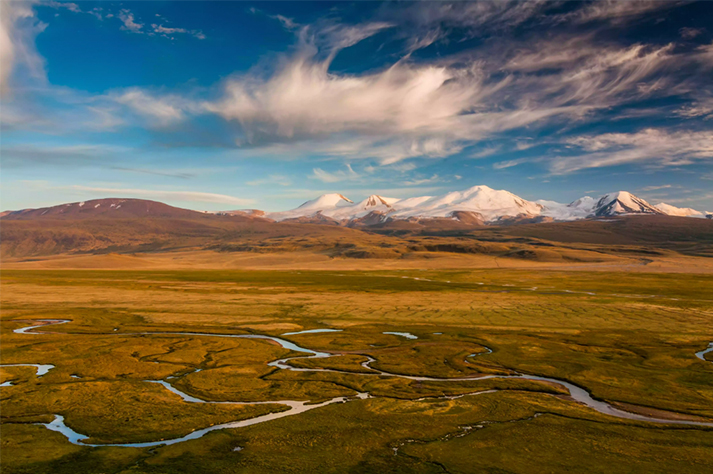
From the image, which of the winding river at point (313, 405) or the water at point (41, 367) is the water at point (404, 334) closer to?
the winding river at point (313, 405)

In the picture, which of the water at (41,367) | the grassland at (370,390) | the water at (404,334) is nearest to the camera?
the grassland at (370,390)

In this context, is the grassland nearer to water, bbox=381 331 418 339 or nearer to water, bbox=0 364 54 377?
water, bbox=0 364 54 377

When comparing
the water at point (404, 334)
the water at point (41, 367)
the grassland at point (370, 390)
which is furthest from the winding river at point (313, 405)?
the water at point (404, 334)

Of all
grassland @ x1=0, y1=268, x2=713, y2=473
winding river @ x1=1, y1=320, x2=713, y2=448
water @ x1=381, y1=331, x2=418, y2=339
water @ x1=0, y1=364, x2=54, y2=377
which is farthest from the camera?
water @ x1=381, y1=331, x2=418, y2=339

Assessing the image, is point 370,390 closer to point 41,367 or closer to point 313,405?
point 313,405

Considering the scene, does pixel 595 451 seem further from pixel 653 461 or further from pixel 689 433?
pixel 689 433

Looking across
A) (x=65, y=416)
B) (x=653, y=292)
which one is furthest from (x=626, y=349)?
(x=653, y=292)

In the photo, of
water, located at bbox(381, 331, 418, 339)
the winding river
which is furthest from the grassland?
water, located at bbox(381, 331, 418, 339)

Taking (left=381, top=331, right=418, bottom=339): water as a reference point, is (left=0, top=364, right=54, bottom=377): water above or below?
above

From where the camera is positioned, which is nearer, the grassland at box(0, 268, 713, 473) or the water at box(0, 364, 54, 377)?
the grassland at box(0, 268, 713, 473)
